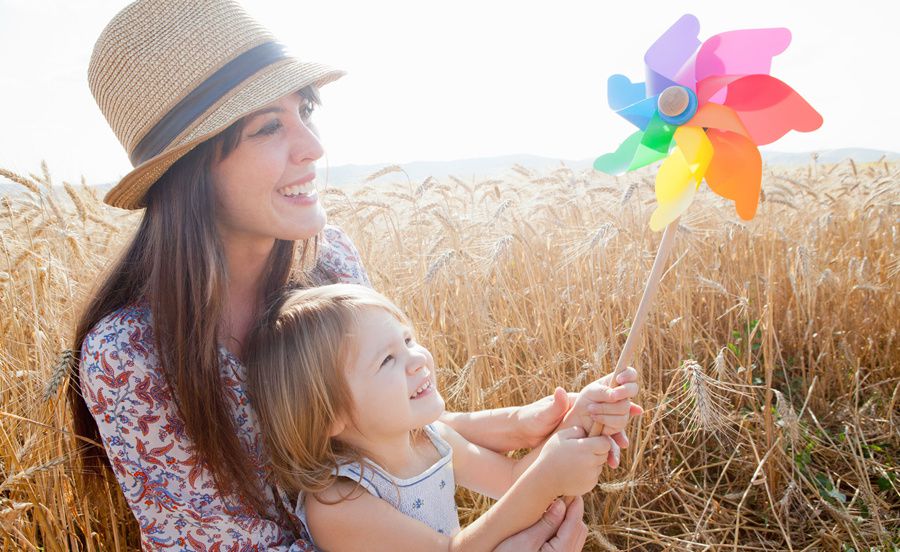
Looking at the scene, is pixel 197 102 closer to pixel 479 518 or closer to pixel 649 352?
pixel 479 518

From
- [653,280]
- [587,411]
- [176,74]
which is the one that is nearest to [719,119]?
[653,280]

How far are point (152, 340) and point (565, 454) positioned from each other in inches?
33.4

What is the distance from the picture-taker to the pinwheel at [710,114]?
42.1 inches

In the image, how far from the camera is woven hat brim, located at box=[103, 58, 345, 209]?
3.98 feet

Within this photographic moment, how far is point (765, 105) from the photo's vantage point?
42.9 inches

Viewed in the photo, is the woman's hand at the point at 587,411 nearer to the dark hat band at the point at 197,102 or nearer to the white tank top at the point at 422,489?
the white tank top at the point at 422,489

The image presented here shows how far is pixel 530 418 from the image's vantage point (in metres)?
1.50

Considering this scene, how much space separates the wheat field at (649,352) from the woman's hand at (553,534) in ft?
1.37

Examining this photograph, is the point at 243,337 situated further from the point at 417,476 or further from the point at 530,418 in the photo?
the point at 530,418

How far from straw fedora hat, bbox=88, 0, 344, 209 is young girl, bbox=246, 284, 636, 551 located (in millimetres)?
403

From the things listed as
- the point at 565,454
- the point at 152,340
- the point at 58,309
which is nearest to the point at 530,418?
the point at 565,454

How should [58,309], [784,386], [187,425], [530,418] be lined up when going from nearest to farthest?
1. [187,425]
2. [530,418]
3. [58,309]
4. [784,386]

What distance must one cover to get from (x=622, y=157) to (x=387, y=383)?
0.63 meters

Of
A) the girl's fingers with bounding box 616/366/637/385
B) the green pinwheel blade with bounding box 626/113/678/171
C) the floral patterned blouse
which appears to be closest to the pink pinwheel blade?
the green pinwheel blade with bounding box 626/113/678/171
